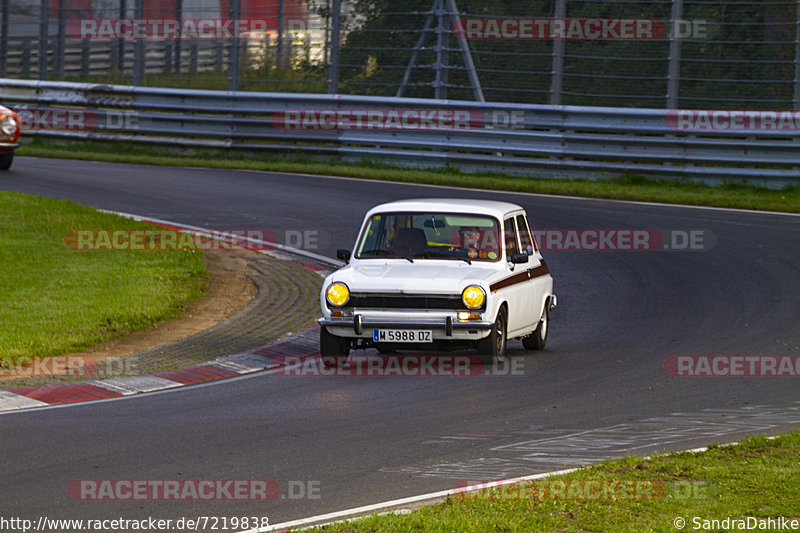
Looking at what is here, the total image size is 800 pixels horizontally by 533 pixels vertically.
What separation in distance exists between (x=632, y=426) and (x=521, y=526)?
2745 millimetres

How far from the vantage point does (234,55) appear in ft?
82.8

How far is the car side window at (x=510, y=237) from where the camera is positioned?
37.0 ft

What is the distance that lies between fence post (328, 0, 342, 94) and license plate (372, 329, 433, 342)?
15.2m

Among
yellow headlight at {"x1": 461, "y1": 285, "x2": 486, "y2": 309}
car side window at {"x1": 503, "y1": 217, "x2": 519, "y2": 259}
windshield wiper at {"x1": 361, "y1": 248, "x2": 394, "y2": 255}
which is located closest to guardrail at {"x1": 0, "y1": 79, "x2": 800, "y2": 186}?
car side window at {"x1": 503, "y1": 217, "x2": 519, "y2": 259}

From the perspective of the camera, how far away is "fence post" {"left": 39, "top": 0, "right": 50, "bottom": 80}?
26.8 meters

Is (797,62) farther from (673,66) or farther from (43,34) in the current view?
(43,34)

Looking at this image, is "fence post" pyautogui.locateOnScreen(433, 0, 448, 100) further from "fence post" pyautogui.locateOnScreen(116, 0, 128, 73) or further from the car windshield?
the car windshield

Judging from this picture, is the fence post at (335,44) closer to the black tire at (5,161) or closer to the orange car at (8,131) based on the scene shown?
the orange car at (8,131)

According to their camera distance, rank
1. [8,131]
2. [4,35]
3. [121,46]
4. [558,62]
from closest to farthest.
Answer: [8,131] → [558,62] → [121,46] → [4,35]

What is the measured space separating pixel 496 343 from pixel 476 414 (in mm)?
1783

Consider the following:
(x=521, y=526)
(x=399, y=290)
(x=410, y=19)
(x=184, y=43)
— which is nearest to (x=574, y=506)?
(x=521, y=526)

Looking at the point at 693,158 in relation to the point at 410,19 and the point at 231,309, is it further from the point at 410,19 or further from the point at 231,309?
the point at 231,309

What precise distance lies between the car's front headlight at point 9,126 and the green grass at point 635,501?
55.3ft

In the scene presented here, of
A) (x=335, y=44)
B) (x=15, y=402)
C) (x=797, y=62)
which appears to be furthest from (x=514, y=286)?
(x=335, y=44)
